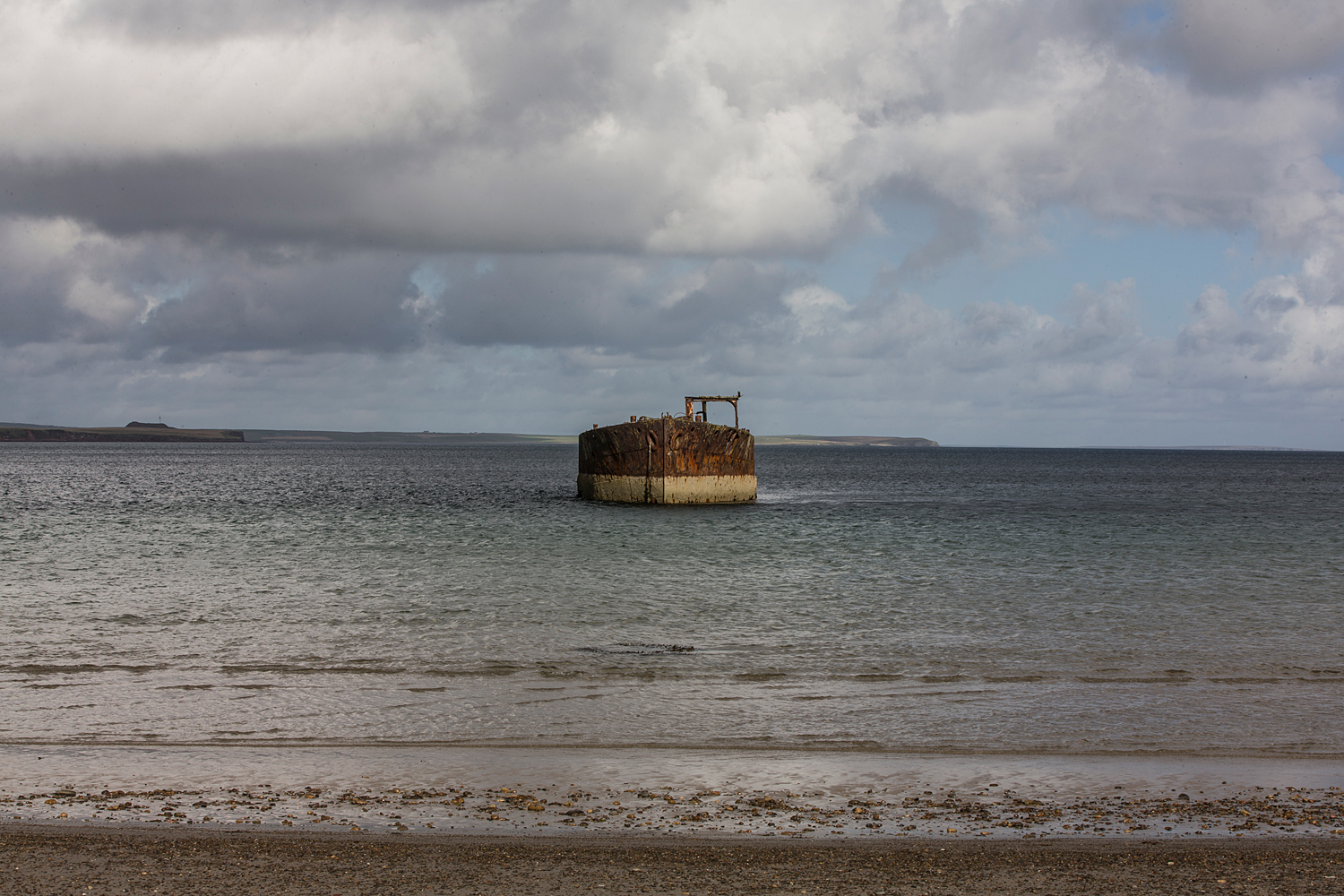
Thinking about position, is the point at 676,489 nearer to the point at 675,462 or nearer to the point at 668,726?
the point at 675,462

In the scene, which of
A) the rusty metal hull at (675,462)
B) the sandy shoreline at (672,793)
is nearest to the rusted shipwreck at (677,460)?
Result: the rusty metal hull at (675,462)

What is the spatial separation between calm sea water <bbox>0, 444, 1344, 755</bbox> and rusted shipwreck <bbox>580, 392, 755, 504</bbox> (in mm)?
6482

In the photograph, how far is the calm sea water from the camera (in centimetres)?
1136

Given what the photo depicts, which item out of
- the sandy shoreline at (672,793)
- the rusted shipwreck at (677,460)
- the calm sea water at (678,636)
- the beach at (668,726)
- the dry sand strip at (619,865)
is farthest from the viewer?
the rusted shipwreck at (677,460)

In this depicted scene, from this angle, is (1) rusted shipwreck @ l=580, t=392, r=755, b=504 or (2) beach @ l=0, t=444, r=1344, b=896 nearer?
(2) beach @ l=0, t=444, r=1344, b=896

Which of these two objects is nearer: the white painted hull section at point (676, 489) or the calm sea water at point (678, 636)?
the calm sea water at point (678, 636)

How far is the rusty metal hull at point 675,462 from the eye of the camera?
49.7 metres

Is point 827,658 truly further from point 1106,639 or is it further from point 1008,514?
point 1008,514

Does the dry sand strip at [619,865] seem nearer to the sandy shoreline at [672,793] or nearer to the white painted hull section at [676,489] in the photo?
the sandy shoreline at [672,793]

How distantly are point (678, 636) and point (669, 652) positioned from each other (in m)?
1.66

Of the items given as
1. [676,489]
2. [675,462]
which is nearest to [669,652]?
[675,462]

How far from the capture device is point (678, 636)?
58.6 ft

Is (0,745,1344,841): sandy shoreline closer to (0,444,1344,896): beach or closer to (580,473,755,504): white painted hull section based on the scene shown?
(0,444,1344,896): beach

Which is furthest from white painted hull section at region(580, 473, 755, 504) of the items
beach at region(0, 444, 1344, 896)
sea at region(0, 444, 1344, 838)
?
beach at region(0, 444, 1344, 896)
